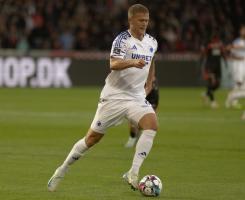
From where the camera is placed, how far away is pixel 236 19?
32531 mm

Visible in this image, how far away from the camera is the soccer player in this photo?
968 centimetres

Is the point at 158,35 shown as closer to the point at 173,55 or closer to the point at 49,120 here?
the point at 173,55

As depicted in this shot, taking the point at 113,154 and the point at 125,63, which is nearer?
the point at 125,63

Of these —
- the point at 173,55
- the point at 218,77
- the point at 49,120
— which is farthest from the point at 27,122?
the point at 173,55

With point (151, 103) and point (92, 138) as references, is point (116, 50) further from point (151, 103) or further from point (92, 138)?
point (151, 103)

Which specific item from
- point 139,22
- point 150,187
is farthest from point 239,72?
point 150,187

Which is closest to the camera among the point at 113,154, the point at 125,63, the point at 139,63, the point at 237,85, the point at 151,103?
the point at 139,63

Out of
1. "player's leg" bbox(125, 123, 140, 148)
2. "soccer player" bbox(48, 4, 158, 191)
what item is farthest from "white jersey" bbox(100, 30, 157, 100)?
"player's leg" bbox(125, 123, 140, 148)

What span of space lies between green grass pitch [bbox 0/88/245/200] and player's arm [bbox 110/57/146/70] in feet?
4.64

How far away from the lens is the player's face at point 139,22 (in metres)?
9.65

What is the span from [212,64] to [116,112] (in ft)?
46.8

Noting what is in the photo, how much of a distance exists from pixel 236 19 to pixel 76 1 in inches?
239

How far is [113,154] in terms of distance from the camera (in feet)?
44.3

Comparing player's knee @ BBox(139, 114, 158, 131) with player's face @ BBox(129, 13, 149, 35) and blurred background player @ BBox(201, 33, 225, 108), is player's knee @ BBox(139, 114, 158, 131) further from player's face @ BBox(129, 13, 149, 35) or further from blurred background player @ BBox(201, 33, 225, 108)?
blurred background player @ BBox(201, 33, 225, 108)
